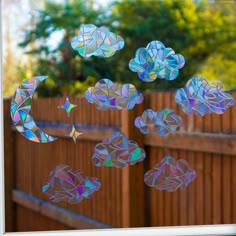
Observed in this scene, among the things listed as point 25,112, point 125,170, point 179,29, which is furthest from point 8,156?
point 179,29

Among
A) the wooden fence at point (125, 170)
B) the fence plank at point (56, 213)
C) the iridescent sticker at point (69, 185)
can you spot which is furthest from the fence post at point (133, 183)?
the iridescent sticker at point (69, 185)

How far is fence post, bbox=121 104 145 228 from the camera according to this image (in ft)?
6.83

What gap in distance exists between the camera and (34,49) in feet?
13.4

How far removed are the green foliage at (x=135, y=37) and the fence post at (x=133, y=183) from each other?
1842 millimetres

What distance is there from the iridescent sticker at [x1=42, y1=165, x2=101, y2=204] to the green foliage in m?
2.38

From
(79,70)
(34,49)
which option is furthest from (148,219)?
(34,49)

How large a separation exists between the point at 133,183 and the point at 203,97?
685 mm

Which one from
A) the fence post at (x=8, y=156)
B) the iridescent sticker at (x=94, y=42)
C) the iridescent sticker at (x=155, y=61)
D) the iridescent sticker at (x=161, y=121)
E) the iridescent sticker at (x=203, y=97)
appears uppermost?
the iridescent sticker at (x=94, y=42)

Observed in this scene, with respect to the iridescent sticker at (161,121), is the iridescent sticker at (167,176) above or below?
below

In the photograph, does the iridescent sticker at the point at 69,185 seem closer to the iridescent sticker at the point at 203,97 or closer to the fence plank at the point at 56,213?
the iridescent sticker at the point at 203,97

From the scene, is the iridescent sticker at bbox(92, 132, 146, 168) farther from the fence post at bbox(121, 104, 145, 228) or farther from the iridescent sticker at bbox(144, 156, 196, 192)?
the fence post at bbox(121, 104, 145, 228)

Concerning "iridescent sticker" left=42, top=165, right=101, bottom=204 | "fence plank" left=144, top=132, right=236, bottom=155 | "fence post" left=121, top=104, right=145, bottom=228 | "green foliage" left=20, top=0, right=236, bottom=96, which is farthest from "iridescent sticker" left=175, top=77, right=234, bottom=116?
"green foliage" left=20, top=0, right=236, bottom=96

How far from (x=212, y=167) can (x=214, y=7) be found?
134 inches

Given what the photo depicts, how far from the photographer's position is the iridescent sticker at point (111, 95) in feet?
4.94
